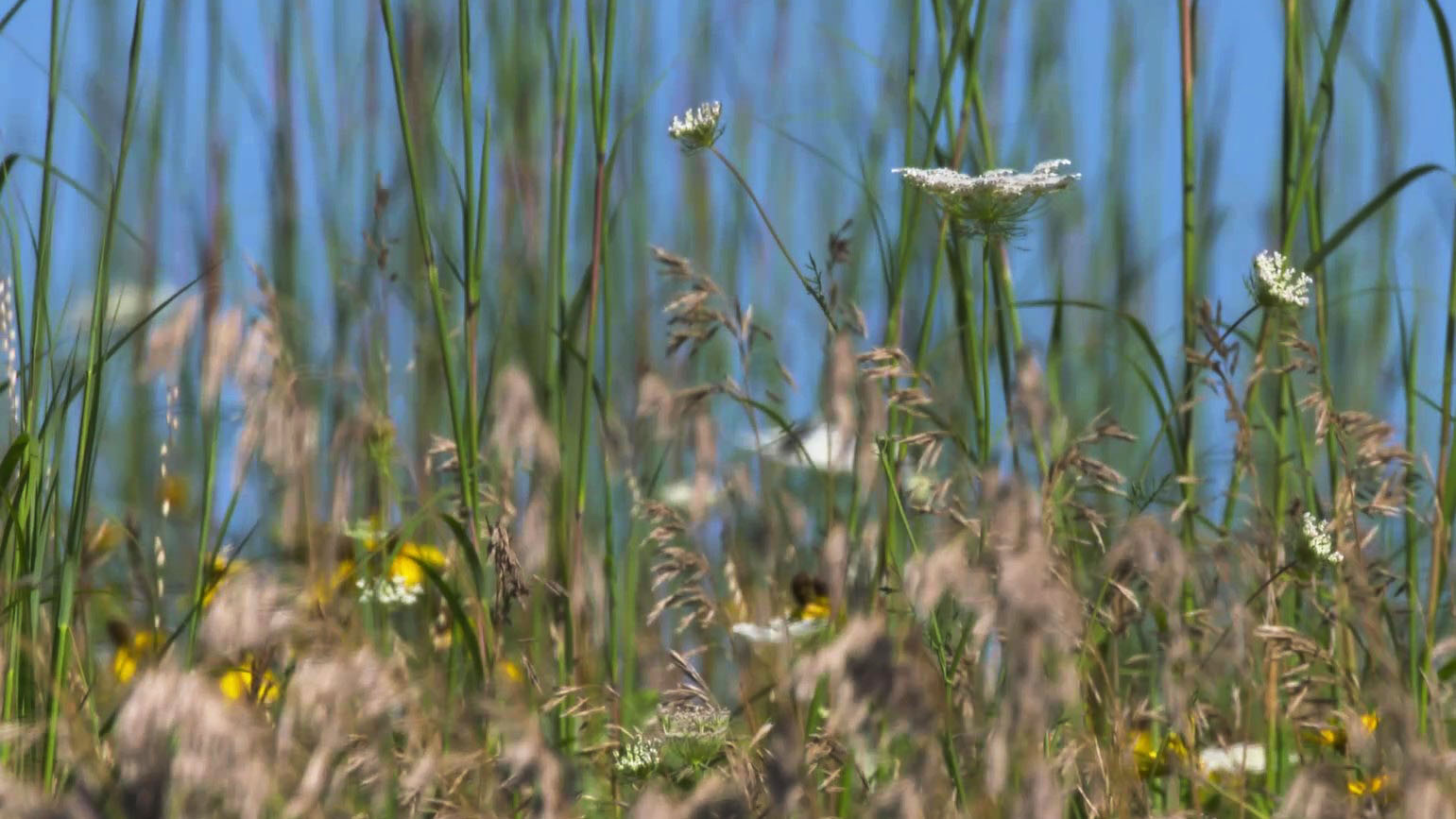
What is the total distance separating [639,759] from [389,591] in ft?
2.24

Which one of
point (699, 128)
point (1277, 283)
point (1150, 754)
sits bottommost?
point (1150, 754)

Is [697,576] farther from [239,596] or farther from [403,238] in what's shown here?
[403,238]

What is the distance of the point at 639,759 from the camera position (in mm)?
1283

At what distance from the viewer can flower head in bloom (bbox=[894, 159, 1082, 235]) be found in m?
1.28

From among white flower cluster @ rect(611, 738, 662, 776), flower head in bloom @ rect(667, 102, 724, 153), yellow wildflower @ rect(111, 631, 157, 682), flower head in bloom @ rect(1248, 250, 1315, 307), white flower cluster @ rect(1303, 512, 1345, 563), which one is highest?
flower head in bloom @ rect(667, 102, 724, 153)

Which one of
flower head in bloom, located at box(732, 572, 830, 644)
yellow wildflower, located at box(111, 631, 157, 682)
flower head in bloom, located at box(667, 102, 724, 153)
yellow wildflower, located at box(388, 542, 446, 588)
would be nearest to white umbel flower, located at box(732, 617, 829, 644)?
flower head in bloom, located at box(732, 572, 830, 644)

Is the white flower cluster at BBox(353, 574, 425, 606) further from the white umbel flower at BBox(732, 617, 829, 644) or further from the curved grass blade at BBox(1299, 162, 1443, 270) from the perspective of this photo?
the curved grass blade at BBox(1299, 162, 1443, 270)

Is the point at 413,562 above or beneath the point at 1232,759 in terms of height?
above

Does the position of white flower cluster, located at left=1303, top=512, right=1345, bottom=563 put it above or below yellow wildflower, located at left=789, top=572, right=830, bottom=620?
above

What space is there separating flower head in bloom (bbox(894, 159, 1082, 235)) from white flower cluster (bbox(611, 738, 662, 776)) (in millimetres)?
479

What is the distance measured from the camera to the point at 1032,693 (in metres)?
0.80

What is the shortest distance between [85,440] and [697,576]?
51 cm

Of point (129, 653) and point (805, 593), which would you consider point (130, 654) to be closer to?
point (129, 653)

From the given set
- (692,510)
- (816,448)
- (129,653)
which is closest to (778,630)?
(692,510)
